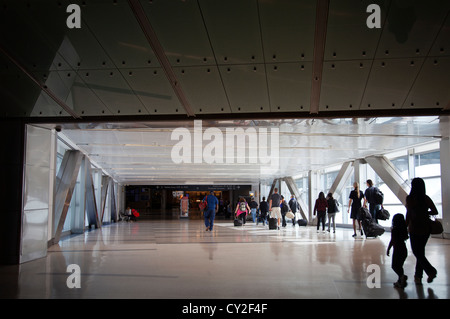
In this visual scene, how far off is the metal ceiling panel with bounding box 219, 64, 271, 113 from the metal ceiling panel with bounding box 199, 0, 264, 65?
0.68ft

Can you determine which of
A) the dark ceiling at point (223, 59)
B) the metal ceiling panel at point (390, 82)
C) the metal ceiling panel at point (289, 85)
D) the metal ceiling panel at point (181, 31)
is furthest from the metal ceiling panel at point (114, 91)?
the metal ceiling panel at point (390, 82)

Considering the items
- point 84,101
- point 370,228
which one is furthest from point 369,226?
point 84,101

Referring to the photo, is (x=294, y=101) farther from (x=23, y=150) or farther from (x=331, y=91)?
(x=23, y=150)

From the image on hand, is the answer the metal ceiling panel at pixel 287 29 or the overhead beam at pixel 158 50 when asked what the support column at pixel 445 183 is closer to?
the metal ceiling panel at pixel 287 29

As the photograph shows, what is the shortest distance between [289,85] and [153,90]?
→ 7.54 feet

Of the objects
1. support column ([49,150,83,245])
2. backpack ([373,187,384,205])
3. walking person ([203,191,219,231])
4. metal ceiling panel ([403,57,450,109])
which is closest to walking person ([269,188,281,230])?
walking person ([203,191,219,231])

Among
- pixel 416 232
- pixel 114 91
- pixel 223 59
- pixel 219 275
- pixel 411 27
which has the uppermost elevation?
pixel 411 27

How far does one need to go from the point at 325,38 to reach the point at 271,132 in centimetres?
600

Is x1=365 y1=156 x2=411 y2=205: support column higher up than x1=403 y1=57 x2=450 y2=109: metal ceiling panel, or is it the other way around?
x1=403 y1=57 x2=450 y2=109: metal ceiling panel

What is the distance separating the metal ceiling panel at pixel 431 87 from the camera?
600cm

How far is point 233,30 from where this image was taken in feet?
18.2

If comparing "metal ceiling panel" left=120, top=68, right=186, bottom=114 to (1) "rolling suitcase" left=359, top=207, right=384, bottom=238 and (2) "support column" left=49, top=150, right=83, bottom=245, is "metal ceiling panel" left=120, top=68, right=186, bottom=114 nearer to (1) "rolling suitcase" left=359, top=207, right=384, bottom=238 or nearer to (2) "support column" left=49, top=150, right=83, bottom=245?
(2) "support column" left=49, top=150, right=83, bottom=245

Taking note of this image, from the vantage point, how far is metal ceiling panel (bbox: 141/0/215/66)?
5105mm

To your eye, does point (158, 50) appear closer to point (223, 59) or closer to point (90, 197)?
point (223, 59)
